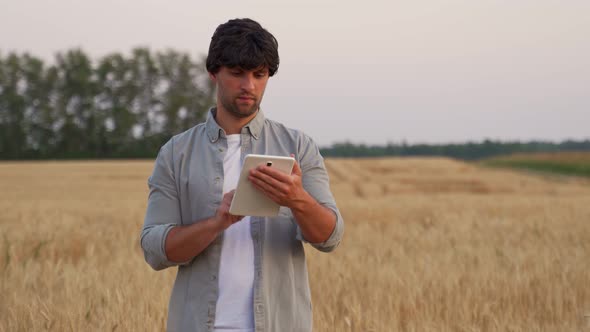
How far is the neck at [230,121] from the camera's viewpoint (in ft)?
5.90

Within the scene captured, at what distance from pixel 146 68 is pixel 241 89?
37.9m

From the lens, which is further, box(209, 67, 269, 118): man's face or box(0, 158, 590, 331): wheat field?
box(0, 158, 590, 331): wheat field

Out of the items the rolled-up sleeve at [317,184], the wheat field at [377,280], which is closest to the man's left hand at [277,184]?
the rolled-up sleeve at [317,184]

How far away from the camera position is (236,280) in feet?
5.67

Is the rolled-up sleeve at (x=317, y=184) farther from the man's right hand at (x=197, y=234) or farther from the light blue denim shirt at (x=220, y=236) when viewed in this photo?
the man's right hand at (x=197, y=234)

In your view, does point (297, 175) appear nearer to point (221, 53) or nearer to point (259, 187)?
point (259, 187)

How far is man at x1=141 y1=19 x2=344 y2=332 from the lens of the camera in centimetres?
169

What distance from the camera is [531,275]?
4445 millimetres

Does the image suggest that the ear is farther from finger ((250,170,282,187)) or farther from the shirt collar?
finger ((250,170,282,187))

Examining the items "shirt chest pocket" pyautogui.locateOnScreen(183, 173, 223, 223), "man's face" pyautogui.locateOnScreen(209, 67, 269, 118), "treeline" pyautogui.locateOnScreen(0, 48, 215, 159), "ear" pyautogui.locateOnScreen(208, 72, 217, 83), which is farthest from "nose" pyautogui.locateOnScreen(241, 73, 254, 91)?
"treeline" pyautogui.locateOnScreen(0, 48, 215, 159)

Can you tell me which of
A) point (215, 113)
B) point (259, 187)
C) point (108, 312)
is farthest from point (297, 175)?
point (108, 312)

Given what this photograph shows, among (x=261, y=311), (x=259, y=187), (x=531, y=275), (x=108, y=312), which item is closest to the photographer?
(x=259, y=187)

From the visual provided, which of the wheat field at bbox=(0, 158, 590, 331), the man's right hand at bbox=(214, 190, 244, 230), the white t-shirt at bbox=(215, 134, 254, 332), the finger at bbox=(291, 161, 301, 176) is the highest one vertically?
the finger at bbox=(291, 161, 301, 176)

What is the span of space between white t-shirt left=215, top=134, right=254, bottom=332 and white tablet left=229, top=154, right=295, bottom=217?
17cm
